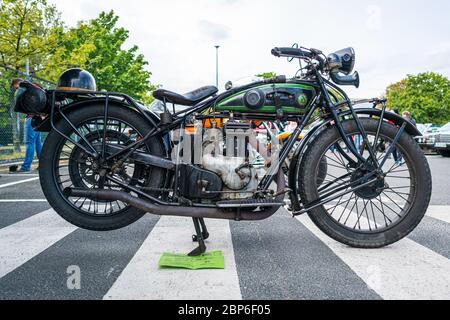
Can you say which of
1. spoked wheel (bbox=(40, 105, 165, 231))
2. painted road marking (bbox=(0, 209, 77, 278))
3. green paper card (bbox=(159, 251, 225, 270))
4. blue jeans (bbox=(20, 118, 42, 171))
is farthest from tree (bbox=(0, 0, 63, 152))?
green paper card (bbox=(159, 251, 225, 270))

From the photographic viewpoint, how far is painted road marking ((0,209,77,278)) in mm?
2674

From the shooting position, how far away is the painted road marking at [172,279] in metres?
2.08

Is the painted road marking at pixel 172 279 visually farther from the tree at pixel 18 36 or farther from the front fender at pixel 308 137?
the tree at pixel 18 36

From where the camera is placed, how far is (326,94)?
2949mm

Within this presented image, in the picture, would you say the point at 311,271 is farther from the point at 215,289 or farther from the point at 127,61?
the point at 127,61

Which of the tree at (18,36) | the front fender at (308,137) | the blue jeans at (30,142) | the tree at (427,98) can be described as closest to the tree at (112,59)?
the tree at (18,36)

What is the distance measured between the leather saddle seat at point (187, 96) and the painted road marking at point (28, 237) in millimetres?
1562

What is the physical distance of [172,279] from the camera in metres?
2.30

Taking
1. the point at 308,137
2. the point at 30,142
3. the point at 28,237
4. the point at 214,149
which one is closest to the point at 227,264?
the point at 214,149

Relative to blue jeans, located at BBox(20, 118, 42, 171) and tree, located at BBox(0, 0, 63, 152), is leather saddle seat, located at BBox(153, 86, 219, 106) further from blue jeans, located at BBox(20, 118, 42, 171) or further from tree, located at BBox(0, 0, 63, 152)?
tree, located at BBox(0, 0, 63, 152)

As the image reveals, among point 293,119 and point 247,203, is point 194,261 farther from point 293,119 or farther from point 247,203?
point 293,119

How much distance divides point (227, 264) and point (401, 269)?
1.19 meters

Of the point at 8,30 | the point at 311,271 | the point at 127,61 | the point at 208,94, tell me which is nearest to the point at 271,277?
the point at 311,271
